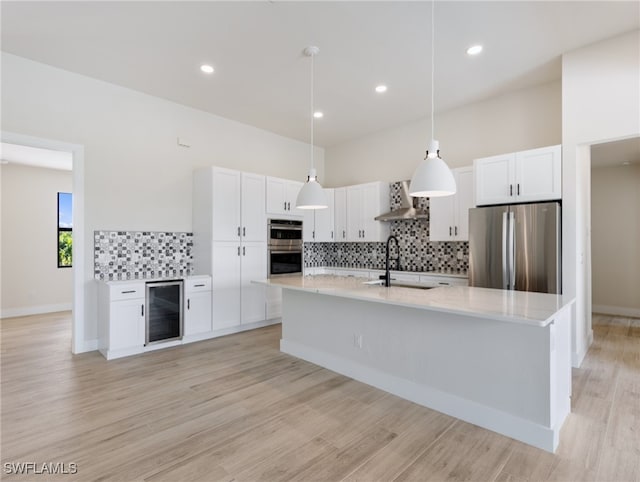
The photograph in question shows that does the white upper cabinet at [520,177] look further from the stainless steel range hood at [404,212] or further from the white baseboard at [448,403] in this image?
the white baseboard at [448,403]

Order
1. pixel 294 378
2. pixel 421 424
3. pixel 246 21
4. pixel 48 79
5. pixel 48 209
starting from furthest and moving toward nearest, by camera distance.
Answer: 1. pixel 48 209
2. pixel 48 79
3. pixel 294 378
4. pixel 246 21
5. pixel 421 424

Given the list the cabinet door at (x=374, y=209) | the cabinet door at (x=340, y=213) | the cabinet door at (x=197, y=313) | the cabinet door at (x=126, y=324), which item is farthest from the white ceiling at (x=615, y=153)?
the cabinet door at (x=126, y=324)

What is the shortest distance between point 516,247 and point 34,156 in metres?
7.42

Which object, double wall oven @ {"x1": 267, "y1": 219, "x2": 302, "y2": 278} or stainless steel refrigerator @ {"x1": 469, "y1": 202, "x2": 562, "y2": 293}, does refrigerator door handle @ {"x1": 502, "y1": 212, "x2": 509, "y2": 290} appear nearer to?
stainless steel refrigerator @ {"x1": 469, "y1": 202, "x2": 562, "y2": 293}

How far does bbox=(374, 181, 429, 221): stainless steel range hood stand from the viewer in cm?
503

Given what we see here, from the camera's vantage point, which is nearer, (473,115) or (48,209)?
(473,115)

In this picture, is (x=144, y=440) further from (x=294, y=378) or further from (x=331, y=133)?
(x=331, y=133)

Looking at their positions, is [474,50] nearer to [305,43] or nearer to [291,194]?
[305,43]

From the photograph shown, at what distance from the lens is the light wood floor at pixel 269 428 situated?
1919mm

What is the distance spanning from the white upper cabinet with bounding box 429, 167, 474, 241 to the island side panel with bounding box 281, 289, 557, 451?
220 cm

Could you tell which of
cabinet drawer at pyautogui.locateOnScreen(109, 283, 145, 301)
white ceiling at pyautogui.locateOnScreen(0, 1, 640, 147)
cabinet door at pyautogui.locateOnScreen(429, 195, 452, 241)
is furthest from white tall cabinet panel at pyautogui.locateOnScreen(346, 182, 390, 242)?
cabinet drawer at pyautogui.locateOnScreen(109, 283, 145, 301)

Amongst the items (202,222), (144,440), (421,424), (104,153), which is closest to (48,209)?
(104,153)

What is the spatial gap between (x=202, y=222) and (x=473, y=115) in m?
4.19

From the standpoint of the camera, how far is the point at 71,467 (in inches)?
76.4
